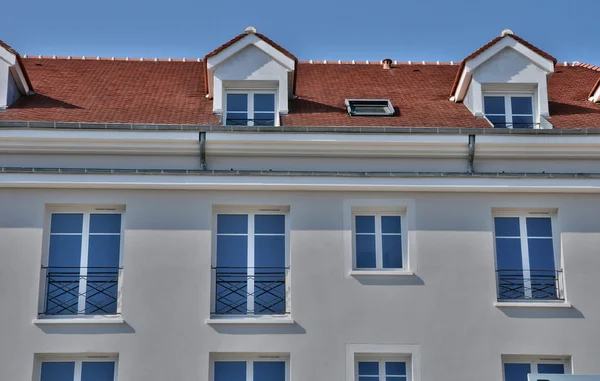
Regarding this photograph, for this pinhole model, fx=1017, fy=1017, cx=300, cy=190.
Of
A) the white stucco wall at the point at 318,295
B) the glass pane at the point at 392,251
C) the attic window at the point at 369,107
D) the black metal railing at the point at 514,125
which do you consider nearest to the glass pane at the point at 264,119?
the attic window at the point at 369,107

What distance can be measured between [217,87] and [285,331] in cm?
467

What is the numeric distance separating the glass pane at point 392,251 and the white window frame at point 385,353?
53.3 inches

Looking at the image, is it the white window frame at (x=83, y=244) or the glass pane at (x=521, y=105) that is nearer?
the white window frame at (x=83, y=244)

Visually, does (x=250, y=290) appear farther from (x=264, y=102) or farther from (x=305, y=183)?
(x=264, y=102)

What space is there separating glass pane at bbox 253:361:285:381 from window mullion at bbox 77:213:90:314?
284cm

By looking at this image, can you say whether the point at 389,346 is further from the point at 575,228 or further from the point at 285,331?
the point at 575,228

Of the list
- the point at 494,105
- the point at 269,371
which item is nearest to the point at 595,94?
the point at 494,105

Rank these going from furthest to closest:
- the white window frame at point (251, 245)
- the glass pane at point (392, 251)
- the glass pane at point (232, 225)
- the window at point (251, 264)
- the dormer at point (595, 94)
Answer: the dormer at point (595, 94)
the glass pane at point (232, 225)
the glass pane at point (392, 251)
the window at point (251, 264)
the white window frame at point (251, 245)

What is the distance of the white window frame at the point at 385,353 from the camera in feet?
50.8

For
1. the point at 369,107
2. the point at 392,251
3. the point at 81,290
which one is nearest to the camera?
the point at 81,290

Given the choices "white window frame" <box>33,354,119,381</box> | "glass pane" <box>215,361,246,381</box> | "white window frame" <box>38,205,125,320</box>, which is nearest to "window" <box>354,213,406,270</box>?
"glass pane" <box>215,361,246,381</box>

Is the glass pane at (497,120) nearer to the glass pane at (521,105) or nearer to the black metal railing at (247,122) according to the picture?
the glass pane at (521,105)

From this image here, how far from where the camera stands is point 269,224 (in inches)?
647

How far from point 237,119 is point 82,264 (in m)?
3.76
